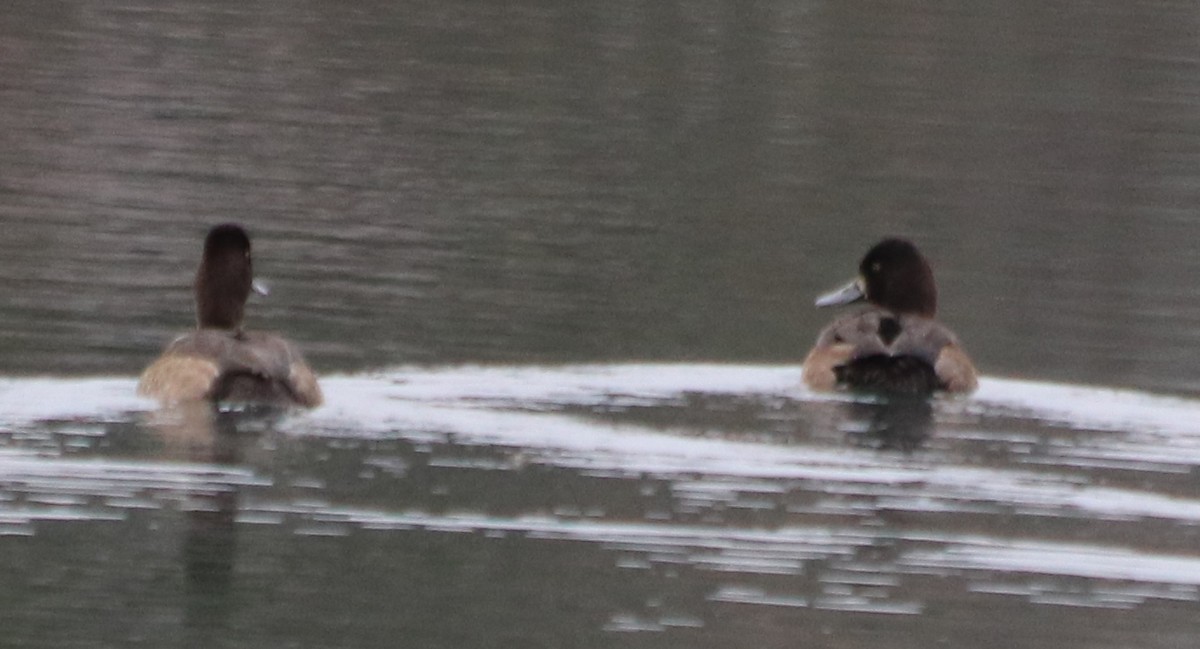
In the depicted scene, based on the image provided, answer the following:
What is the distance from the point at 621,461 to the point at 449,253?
6.99 meters

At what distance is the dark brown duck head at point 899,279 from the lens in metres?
16.7

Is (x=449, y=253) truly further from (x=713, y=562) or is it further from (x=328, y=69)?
(x=328, y=69)

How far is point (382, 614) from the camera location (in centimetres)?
1013

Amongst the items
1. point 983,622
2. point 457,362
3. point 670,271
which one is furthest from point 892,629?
point 670,271

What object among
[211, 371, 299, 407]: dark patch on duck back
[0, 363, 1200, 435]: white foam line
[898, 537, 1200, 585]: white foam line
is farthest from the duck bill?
[898, 537, 1200, 585]: white foam line

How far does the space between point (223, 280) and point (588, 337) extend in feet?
7.74

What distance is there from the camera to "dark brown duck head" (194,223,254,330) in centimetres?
1492

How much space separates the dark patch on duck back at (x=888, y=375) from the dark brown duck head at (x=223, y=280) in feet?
9.86

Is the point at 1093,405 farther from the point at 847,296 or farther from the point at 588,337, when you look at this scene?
the point at 588,337

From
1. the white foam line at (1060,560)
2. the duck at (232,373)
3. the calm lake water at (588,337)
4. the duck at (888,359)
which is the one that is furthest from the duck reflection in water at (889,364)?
the white foam line at (1060,560)

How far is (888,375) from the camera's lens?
15.0 metres

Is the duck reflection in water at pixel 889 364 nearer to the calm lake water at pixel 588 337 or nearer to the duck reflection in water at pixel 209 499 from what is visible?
the calm lake water at pixel 588 337

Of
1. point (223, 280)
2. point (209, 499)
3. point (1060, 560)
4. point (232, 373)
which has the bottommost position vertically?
point (1060, 560)

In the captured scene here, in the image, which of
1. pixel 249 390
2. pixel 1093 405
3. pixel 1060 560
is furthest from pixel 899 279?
pixel 1060 560
